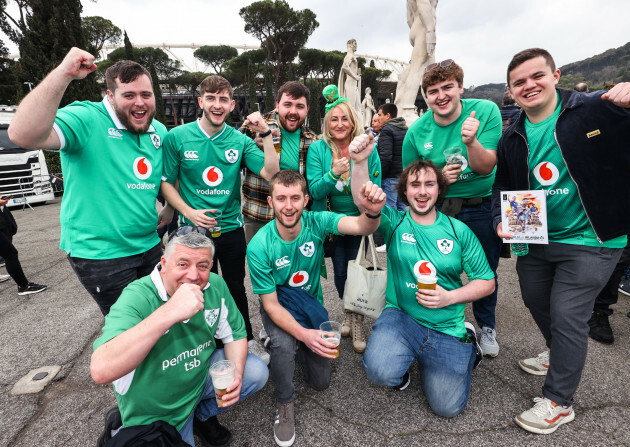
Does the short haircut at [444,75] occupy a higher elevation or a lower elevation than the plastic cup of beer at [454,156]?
higher

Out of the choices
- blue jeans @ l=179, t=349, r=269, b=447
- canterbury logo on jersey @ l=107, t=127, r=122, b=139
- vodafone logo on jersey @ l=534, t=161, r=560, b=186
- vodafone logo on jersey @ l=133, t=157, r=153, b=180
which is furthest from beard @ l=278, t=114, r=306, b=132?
blue jeans @ l=179, t=349, r=269, b=447

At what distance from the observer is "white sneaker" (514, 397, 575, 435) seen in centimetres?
196

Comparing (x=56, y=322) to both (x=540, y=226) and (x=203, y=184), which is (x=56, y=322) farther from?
(x=540, y=226)

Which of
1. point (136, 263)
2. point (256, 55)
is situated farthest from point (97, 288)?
point (256, 55)

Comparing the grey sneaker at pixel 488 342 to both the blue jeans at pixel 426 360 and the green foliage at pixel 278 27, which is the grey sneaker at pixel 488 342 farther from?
the green foliage at pixel 278 27

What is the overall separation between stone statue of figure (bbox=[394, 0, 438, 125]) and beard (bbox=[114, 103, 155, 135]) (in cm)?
825

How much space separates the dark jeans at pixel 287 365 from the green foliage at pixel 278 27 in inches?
1562

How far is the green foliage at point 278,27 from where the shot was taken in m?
34.1

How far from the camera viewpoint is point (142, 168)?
2.20m

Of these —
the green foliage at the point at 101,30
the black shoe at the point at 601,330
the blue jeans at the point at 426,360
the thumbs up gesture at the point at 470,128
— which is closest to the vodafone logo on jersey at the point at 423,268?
the blue jeans at the point at 426,360

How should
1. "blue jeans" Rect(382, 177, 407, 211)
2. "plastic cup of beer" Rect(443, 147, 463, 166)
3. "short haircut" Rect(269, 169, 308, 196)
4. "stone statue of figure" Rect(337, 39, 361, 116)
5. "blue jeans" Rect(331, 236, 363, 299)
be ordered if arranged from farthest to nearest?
"stone statue of figure" Rect(337, 39, 361, 116) < "blue jeans" Rect(382, 177, 407, 211) < "blue jeans" Rect(331, 236, 363, 299) < "plastic cup of beer" Rect(443, 147, 463, 166) < "short haircut" Rect(269, 169, 308, 196)

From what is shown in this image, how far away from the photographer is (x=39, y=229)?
26.0ft

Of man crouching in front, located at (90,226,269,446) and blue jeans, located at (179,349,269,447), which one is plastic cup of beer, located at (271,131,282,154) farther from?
blue jeans, located at (179,349,269,447)

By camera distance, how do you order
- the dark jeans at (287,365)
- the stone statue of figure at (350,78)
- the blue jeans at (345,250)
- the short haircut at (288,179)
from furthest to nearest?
the stone statue of figure at (350,78), the blue jeans at (345,250), the short haircut at (288,179), the dark jeans at (287,365)
